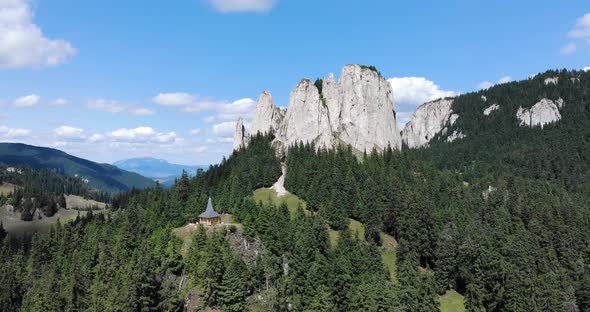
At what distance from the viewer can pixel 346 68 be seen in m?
188

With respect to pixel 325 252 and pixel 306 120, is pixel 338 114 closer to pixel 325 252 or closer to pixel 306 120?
pixel 306 120

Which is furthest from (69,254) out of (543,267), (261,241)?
(543,267)

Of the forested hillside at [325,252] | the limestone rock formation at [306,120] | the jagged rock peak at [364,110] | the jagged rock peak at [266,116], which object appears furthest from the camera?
the jagged rock peak at [266,116]

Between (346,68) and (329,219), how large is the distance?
97229mm

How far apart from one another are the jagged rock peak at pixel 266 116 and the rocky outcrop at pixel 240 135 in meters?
4.98

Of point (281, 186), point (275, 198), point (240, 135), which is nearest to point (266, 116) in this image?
point (240, 135)

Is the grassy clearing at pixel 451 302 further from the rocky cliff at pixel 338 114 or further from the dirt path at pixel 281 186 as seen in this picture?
the rocky cliff at pixel 338 114

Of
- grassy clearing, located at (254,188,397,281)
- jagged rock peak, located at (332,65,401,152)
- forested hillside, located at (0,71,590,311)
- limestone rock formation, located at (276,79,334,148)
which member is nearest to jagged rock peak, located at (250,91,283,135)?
limestone rock formation, located at (276,79,334,148)

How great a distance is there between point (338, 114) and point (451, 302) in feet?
362

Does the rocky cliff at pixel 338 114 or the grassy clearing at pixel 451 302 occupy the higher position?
the rocky cliff at pixel 338 114

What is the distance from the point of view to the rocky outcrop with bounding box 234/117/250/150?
189 m

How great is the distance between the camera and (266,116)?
7269 inches

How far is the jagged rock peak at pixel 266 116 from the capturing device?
604ft

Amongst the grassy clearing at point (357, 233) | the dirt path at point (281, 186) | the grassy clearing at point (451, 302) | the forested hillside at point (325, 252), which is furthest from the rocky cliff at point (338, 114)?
the grassy clearing at point (451, 302)
